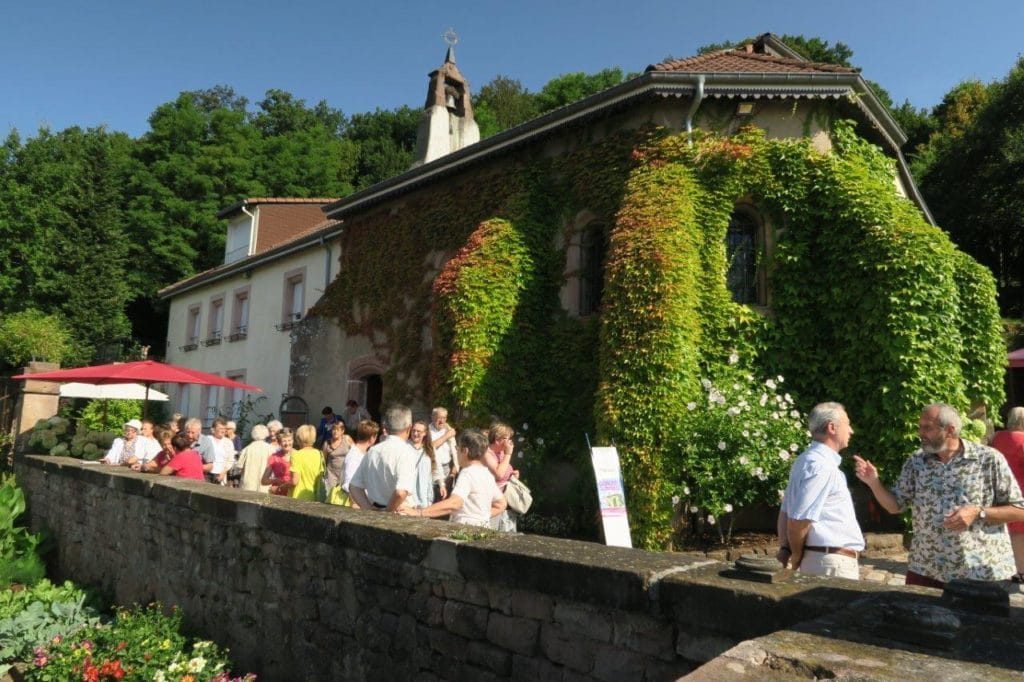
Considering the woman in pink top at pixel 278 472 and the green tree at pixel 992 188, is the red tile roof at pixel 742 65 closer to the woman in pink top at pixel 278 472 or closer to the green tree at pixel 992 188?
the woman in pink top at pixel 278 472

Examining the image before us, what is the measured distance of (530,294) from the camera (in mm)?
12945

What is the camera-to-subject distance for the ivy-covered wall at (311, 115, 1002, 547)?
32.2ft

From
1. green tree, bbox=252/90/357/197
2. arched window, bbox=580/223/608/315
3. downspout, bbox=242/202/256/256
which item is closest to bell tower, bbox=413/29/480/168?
downspout, bbox=242/202/256/256

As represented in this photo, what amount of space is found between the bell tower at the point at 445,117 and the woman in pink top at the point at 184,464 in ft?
46.3

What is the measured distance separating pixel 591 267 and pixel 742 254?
249cm

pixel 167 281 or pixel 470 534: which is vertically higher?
pixel 167 281

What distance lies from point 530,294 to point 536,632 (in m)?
9.60

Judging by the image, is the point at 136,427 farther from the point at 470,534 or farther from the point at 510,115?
the point at 510,115

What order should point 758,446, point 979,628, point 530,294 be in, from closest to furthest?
1. point 979,628
2. point 758,446
3. point 530,294

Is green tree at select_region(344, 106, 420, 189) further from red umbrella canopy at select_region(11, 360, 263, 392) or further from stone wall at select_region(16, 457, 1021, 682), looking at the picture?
stone wall at select_region(16, 457, 1021, 682)

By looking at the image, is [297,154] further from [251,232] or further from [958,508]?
[958,508]

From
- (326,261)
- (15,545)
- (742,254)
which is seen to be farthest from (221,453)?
(326,261)

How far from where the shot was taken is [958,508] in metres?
4.03

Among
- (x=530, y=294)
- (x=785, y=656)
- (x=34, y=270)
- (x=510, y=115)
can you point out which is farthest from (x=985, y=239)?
(x=34, y=270)
